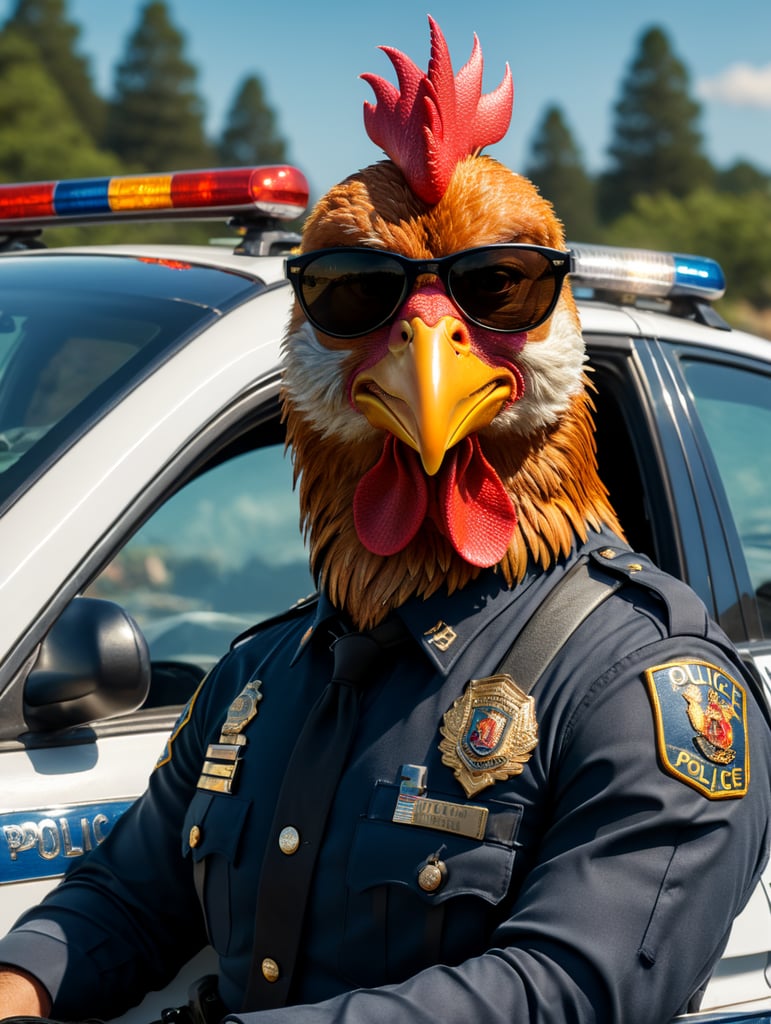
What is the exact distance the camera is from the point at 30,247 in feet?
10.5

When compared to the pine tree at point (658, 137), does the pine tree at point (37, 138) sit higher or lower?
lower

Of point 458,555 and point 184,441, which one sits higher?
point 184,441

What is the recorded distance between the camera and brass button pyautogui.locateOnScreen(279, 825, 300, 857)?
1.60 meters

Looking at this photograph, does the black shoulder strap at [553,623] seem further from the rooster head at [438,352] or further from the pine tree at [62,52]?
the pine tree at [62,52]

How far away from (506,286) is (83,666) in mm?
755

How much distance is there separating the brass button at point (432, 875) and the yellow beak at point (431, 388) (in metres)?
0.41

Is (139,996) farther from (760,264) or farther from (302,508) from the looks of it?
(760,264)

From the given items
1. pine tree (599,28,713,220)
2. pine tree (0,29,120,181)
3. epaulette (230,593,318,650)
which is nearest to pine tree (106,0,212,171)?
pine tree (0,29,120,181)

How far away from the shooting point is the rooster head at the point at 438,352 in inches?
63.3

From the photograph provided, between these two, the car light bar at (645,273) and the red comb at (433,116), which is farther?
the car light bar at (645,273)

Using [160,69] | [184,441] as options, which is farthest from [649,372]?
[160,69]

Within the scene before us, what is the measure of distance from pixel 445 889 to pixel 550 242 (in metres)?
0.76

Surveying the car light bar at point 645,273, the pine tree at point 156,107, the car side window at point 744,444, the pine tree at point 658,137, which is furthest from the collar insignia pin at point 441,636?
the pine tree at point 658,137

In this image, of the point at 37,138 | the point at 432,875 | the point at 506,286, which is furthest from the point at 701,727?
the point at 37,138
